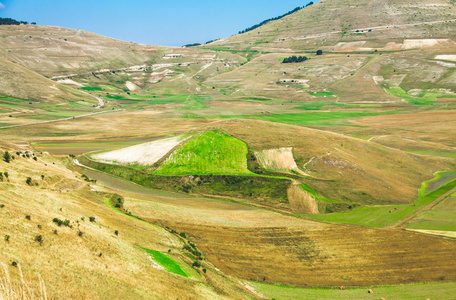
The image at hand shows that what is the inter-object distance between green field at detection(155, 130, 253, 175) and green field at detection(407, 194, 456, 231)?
31.8 meters

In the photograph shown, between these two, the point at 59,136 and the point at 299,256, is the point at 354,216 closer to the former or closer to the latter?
the point at 299,256

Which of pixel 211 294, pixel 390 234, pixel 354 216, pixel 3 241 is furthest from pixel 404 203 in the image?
pixel 3 241

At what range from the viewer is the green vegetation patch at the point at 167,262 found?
3286 centimetres

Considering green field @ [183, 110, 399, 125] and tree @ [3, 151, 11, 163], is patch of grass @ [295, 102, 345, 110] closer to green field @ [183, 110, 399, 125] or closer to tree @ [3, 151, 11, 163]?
green field @ [183, 110, 399, 125]

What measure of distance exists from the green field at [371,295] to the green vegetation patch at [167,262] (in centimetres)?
809

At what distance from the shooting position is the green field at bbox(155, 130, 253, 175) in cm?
6962

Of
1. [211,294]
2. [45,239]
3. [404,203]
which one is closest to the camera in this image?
[45,239]

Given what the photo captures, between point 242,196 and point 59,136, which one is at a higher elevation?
point 59,136

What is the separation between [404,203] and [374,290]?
29523mm

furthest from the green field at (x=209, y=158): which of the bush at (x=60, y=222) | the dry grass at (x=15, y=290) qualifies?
the dry grass at (x=15, y=290)

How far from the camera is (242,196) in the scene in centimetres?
6147

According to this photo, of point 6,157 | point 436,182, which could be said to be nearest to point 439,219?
point 436,182

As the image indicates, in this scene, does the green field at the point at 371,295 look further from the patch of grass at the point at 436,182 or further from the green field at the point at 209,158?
the green field at the point at 209,158

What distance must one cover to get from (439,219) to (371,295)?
24.6m
